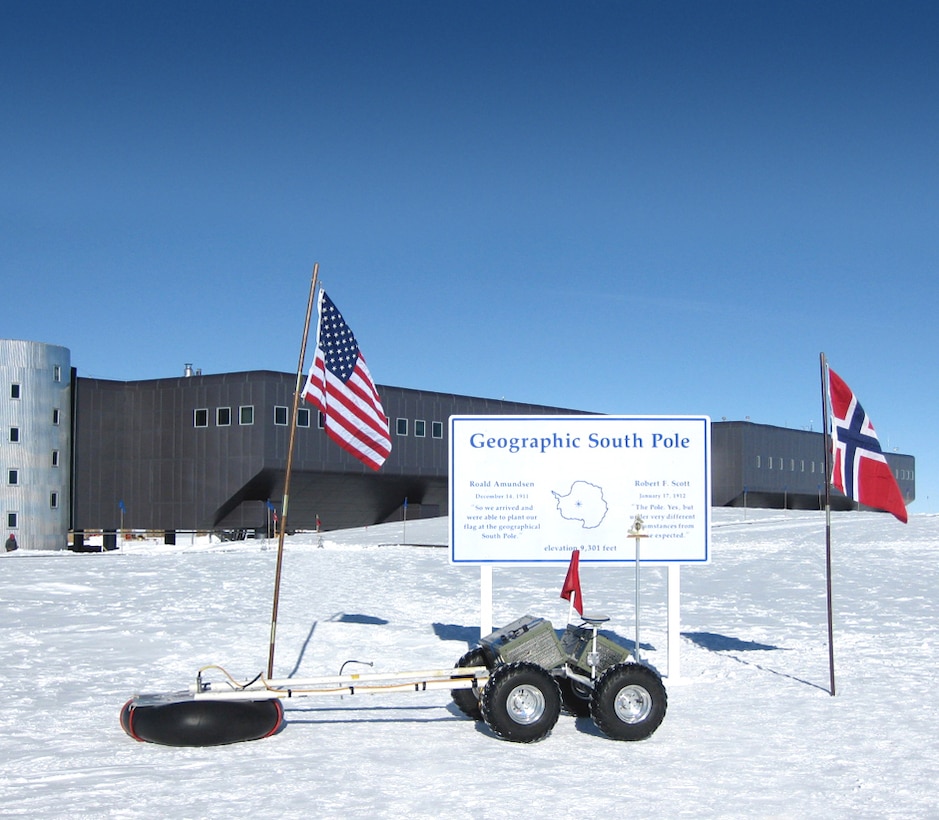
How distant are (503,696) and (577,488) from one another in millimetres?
4093

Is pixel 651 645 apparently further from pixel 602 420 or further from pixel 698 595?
pixel 698 595

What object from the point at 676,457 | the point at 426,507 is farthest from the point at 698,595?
the point at 426,507

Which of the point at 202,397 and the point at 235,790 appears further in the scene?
the point at 202,397

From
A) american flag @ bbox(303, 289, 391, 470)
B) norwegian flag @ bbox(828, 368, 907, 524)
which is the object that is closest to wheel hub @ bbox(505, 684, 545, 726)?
american flag @ bbox(303, 289, 391, 470)

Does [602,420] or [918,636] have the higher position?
[602,420]

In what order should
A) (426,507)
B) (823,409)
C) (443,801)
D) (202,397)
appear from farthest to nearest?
(426,507)
(202,397)
(823,409)
(443,801)

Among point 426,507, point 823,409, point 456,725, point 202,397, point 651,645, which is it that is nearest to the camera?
point 456,725

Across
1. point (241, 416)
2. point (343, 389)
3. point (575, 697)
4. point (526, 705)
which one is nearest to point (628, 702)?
point (526, 705)

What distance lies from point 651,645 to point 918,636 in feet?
14.0

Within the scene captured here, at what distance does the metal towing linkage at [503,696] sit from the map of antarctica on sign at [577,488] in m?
2.83

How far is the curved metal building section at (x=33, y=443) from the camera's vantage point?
54.5m

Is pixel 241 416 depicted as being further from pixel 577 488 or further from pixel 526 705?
pixel 526 705

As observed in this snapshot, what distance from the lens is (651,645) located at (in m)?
16.5

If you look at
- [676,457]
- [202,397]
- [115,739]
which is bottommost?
[115,739]
